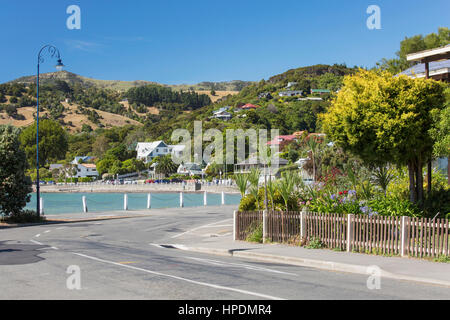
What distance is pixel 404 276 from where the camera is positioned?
35.3ft

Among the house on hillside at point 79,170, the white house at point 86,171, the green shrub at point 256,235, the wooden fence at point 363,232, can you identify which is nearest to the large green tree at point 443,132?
the wooden fence at point 363,232

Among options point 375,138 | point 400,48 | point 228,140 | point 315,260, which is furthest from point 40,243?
point 228,140

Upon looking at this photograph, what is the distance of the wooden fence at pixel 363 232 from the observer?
1280cm

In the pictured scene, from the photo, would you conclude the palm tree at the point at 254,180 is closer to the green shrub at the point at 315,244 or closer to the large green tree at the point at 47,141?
the green shrub at the point at 315,244

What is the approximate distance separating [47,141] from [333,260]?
159181 millimetres

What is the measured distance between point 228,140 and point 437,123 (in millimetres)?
104056

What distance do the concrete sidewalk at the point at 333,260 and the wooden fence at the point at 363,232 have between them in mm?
388

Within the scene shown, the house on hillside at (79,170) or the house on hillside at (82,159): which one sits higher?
the house on hillside at (82,159)

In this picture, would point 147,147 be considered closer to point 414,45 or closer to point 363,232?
point 414,45

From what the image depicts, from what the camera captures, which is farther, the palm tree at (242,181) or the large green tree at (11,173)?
the large green tree at (11,173)

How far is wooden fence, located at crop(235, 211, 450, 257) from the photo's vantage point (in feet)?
42.0
